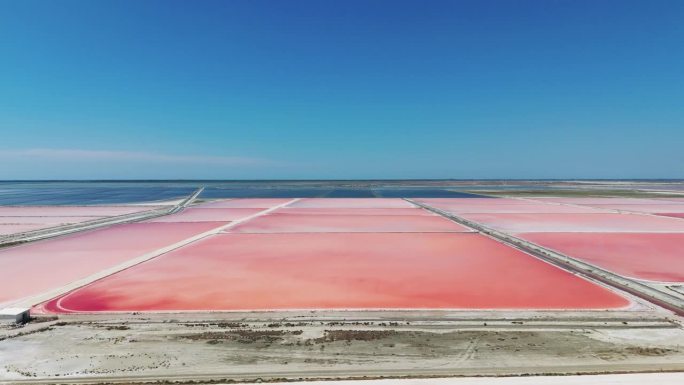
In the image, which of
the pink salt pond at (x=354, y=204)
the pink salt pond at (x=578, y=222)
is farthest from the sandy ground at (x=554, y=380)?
the pink salt pond at (x=354, y=204)

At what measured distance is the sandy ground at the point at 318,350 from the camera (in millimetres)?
7691

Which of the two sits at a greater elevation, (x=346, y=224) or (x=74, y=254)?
(x=346, y=224)

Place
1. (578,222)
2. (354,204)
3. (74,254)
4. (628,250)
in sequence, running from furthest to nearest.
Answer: (354,204) → (578,222) → (628,250) → (74,254)

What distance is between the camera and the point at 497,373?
757 cm

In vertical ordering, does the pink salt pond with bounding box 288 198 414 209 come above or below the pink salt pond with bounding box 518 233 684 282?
above

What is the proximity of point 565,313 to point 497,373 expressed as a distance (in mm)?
4292

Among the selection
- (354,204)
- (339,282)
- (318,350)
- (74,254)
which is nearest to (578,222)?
(339,282)

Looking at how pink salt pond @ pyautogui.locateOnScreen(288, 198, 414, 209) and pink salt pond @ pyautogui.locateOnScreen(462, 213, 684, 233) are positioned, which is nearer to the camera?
pink salt pond @ pyautogui.locateOnScreen(462, 213, 684, 233)

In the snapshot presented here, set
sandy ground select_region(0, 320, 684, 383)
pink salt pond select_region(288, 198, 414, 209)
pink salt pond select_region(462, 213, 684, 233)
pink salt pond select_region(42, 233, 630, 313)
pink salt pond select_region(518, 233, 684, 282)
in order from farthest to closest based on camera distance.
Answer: pink salt pond select_region(288, 198, 414, 209) < pink salt pond select_region(462, 213, 684, 233) < pink salt pond select_region(518, 233, 684, 282) < pink salt pond select_region(42, 233, 630, 313) < sandy ground select_region(0, 320, 684, 383)

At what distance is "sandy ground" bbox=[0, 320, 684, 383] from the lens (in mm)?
7691

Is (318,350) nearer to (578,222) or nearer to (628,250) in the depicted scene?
(628,250)

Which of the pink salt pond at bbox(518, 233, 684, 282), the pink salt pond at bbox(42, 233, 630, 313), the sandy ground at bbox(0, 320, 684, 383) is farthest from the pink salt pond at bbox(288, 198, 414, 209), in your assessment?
the sandy ground at bbox(0, 320, 684, 383)

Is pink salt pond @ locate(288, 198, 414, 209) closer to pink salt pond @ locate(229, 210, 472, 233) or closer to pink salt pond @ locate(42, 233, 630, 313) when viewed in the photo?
pink salt pond @ locate(229, 210, 472, 233)

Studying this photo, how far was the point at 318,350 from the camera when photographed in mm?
8586
